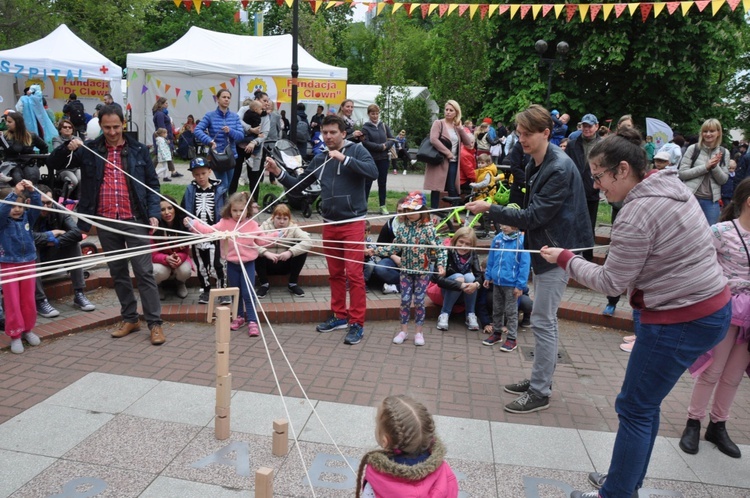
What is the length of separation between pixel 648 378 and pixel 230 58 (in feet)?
51.8

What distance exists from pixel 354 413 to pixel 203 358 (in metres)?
1.72

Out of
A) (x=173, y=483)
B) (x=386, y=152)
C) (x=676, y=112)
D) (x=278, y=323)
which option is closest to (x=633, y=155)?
(x=173, y=483)

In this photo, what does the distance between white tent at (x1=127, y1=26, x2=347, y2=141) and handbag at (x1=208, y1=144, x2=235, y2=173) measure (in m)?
8.04

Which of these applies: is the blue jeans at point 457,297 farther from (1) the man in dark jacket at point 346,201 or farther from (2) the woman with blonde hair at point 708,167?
(2) the woman with blonde hair at point 708,167

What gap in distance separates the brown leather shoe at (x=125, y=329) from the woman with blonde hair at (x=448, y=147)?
4767mm

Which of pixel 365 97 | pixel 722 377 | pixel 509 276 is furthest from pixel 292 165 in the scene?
pixel 365 97

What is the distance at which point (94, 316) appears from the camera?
6047 mm

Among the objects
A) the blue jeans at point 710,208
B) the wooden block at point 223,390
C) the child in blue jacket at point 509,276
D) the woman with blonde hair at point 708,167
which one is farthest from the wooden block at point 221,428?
the blue jeans at point 710,208

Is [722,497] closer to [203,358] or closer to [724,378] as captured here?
[724,378]

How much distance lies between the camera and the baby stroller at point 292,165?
9.00m

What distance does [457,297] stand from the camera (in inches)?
258

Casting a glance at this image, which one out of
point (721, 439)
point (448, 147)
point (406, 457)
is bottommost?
point (721, 439)

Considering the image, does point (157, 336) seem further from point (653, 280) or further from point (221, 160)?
point (653, 280)

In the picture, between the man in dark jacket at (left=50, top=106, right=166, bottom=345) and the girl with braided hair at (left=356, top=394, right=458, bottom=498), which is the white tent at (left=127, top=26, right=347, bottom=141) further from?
A: the girl with braided hair at (left=356, top=394, right=458, bottom=498)
